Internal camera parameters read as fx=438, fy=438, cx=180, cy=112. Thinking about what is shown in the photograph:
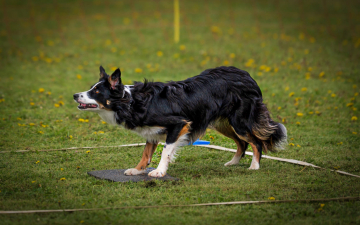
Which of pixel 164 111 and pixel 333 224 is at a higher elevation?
pixel 164 111

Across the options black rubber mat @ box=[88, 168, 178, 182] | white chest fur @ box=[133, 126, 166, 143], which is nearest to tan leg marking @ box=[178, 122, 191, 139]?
white chest fur @ box=[133, 126, 166, 143]

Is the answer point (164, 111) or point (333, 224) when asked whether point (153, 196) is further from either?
point (333, 224)

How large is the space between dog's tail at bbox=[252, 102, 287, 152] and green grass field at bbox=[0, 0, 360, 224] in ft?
1.37

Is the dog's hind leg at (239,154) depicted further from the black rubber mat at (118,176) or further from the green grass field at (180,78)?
the black rubber mat at (118,176)

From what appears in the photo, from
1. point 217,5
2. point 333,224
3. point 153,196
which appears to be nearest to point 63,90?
point 153,196

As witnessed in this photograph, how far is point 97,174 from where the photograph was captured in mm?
6270

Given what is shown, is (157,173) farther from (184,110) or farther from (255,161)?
(255,161)

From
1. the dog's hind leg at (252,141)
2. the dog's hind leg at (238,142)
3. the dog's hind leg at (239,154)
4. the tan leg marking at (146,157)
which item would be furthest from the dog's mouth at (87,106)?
the dog's hind leg at (239,154)

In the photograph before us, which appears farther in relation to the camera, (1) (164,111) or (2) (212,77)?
(2) (212,77)

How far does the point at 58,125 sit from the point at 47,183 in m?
3.46

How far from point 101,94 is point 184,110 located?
1195 mm

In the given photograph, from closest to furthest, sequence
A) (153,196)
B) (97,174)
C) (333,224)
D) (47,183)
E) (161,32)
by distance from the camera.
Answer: (333,224) → (153,196) → (47,183) → (97,174) → (161,32)

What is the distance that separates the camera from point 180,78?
43.6 ft

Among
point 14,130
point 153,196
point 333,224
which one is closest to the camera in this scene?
point 333,224
